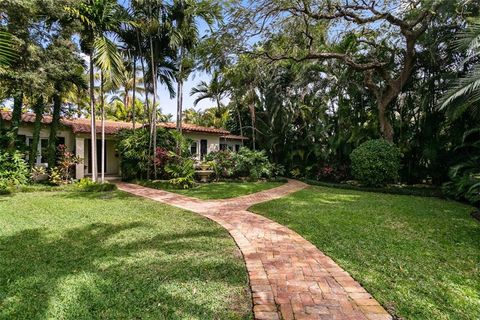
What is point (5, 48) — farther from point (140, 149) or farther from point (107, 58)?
point (140, 149)

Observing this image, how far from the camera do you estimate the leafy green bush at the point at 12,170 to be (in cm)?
1116

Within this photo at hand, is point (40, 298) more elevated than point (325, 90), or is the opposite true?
point (325, 90)

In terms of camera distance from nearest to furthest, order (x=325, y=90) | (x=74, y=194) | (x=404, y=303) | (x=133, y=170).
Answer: (x=404, y=303)
(x=74, y=194)
(x=133, y=170)
(x=325, y=90)

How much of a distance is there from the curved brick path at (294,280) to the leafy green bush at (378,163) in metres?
8.02

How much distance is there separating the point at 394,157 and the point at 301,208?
6835 mm

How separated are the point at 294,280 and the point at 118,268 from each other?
96.8 inches

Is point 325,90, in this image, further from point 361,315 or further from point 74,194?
point 361,315

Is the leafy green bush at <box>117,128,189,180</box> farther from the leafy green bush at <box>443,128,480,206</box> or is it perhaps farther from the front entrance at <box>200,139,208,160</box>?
the leafy green bush at <box>443,128,480,206</box>

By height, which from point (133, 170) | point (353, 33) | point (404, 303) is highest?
point (353, 33)

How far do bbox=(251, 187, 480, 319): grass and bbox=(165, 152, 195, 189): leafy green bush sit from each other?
5012 mm

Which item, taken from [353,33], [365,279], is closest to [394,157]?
[353,33]

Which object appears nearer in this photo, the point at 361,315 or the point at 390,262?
the point at 361,315

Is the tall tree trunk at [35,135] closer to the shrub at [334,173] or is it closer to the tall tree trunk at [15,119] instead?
the tall tree trunk at [15,119]

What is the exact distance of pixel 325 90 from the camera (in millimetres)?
18297
